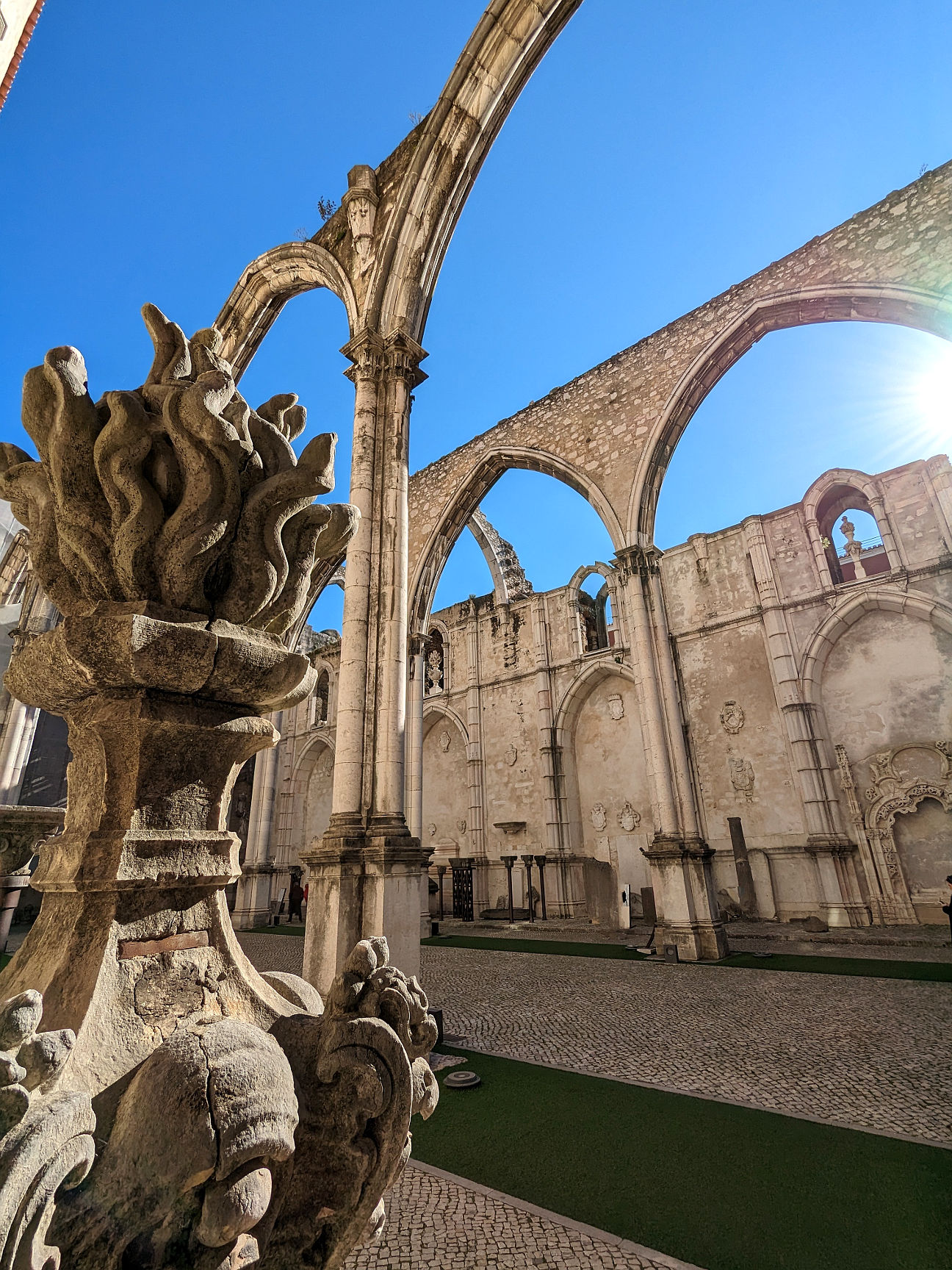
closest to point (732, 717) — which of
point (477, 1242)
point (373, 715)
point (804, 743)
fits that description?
point (804, 743)

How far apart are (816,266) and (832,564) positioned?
20.6 ft

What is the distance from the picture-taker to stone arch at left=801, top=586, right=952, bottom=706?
11438mm

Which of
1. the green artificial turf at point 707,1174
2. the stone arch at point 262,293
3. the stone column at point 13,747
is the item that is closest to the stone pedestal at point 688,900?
the green artificial turf at point 707,1174

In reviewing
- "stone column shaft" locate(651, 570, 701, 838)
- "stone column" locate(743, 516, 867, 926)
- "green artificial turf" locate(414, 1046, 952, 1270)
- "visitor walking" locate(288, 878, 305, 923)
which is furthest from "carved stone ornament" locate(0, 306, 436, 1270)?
"visitor walking" locate(288, 878, 305, 923)

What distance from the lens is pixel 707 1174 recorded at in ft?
7.73

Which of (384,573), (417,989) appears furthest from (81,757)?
(384,573)

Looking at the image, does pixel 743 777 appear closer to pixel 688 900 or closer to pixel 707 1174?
pixel 688 900

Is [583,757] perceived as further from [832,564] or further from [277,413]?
[277,413]

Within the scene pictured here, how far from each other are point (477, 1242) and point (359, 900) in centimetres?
247

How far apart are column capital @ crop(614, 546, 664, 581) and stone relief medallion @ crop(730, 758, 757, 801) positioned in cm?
602

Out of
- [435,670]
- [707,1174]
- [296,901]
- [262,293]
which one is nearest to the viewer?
[707,1174]

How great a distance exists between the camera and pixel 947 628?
1111cm

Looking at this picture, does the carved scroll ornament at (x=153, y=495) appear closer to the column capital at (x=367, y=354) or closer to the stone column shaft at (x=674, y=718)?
the column capital at (x=367, y=354)

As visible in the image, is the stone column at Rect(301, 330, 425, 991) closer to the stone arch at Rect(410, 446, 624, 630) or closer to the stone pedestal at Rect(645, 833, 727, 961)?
the stone pedestal at Rect(645, 833, 727, 961)
